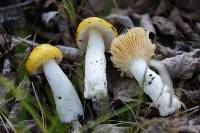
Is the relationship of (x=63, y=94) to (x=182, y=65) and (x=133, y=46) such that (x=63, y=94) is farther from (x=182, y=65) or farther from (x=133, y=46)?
(x=182, y=65)

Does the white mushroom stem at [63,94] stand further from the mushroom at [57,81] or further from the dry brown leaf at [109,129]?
the dry brown leaf at [109,129]

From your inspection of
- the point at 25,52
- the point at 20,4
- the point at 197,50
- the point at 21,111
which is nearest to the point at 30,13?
the point at 20,4

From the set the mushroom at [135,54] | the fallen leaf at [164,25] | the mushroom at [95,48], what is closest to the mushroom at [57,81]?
the mushroom at [95,48]

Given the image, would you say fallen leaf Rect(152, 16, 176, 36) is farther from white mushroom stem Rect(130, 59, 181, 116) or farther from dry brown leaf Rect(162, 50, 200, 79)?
white mushroom stem Rect(130, 59, 181, 116)

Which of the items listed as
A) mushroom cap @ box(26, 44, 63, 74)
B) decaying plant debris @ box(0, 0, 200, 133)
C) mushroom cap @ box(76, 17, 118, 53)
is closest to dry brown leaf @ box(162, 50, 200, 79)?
decaying plant debris @ box(0, 0, 200, 133)

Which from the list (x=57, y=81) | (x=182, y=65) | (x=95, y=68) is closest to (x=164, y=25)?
(x=182, y=65)

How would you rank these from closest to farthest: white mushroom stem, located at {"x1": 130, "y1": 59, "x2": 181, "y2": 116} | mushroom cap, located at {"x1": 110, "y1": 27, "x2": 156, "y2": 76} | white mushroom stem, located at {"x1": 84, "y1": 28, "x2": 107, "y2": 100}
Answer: white mushroom stem, located at {"x1": 130, "y1": 59, "x2": 181, "y2": 116} → white mushroom stem, located at {"x1": 84, "y1": 28, "x2": 107, "y2": 100} → mushroom cap, located at {"x1": 110, "y1": 27, "x2": 156, "y2": 76}
